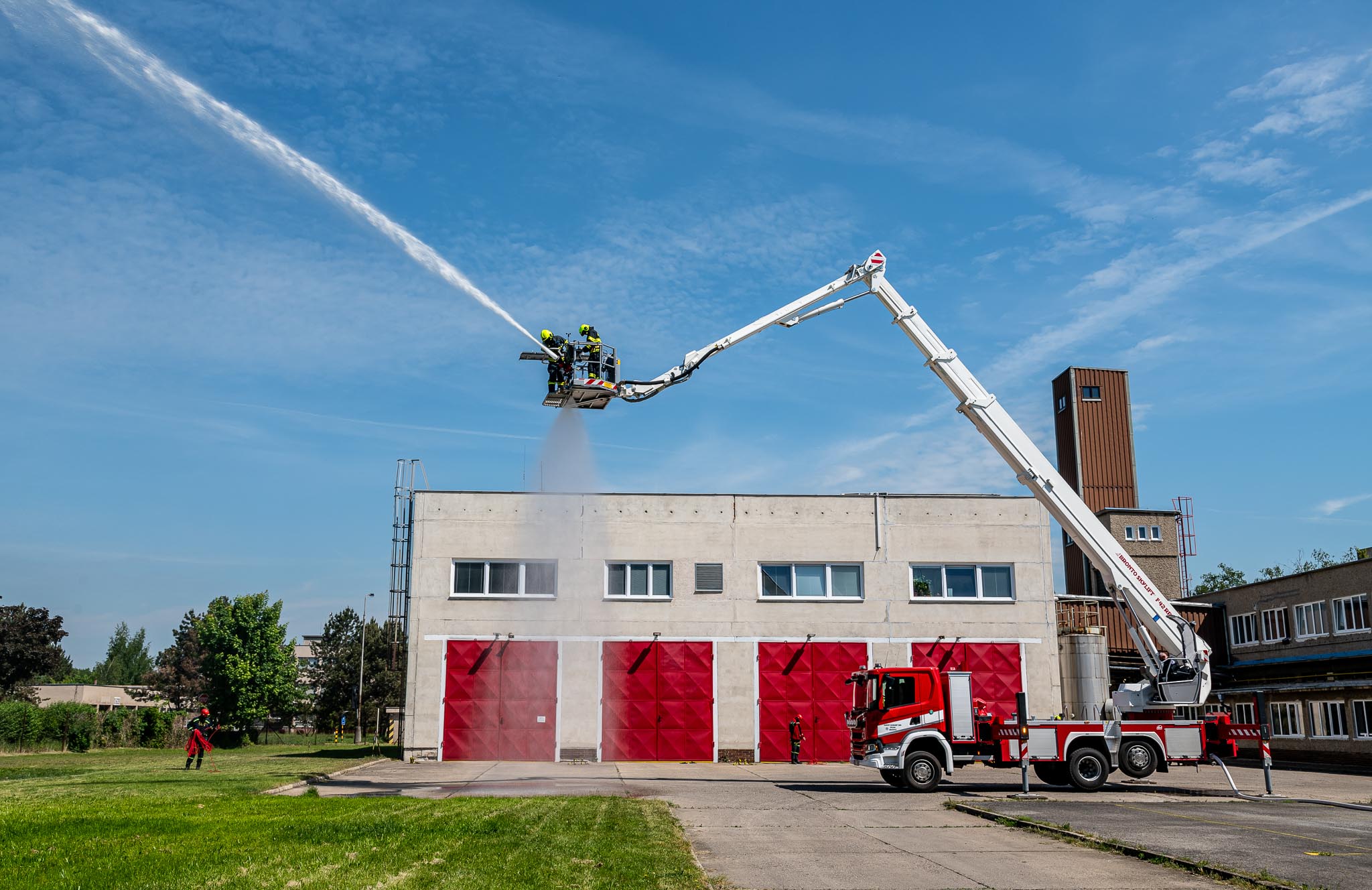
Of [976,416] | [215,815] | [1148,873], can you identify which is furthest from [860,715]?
[215,815]

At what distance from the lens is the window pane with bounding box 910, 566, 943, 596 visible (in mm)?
37062

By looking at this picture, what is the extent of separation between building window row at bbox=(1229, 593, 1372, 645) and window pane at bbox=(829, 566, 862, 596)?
18.5m

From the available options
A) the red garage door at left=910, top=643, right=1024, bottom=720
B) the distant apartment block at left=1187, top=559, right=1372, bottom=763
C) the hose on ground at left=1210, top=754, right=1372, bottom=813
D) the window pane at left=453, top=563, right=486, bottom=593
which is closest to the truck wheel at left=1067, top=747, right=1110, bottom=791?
the hose on ground at left=1210, top=754, right=1372, bottom=813

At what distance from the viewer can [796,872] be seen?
13.2 meters

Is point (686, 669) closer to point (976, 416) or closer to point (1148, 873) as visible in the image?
point (976, 416)

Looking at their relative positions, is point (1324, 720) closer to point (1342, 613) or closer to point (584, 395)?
point (1342, 613)

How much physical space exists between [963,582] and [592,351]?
67.3ft

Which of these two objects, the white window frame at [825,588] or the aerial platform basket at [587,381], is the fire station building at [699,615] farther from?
the aerial platform basket at [587,381]

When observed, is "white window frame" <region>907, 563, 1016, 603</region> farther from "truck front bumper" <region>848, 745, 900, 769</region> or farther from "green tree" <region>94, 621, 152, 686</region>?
"green tree" <region>94, 621, 152, 686</region>

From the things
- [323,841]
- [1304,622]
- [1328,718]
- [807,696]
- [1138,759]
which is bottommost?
[1138,759]

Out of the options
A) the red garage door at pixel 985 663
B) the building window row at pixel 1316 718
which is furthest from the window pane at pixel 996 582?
the building window row at pixel 1316 718

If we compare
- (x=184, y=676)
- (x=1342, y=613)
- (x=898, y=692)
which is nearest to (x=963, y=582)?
(x=898, y=692)

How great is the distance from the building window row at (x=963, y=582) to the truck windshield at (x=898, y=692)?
1198 centimetres

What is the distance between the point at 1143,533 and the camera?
57.7 metres
